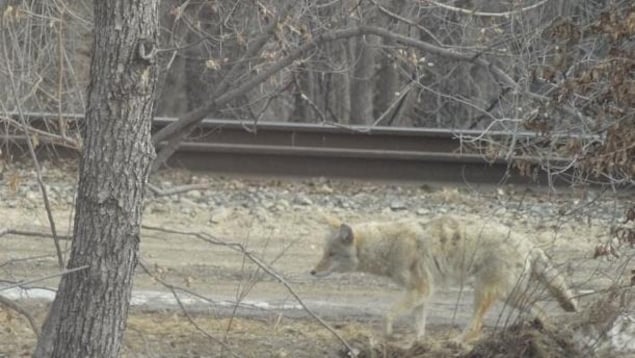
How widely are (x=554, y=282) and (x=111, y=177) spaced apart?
12.9 feet

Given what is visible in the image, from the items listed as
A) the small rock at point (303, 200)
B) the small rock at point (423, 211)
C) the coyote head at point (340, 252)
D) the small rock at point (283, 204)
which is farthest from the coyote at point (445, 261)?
the small rock at point (303, 200)

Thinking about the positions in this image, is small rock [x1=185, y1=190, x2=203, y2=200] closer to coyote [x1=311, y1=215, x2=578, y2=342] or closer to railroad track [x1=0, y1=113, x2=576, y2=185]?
railroad track [x1=0, y1=113, x2=576, y2=185]

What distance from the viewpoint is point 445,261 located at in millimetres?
9508

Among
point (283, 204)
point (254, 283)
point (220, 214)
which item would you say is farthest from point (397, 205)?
point (254, 283)

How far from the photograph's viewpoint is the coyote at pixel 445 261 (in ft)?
29.7

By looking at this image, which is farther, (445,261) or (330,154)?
(330,154)

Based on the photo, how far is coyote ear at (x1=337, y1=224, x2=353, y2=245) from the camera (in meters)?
9.92

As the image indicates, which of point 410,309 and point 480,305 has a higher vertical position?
point 480,305

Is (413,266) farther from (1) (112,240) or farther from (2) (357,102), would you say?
(2) (357,102)

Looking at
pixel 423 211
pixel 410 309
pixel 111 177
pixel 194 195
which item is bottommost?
pixel 410 309

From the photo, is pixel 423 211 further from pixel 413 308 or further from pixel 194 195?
pixel 413 308

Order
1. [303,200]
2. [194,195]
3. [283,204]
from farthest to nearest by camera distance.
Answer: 1. [194,195]
2. [303,200]
3. [283,204]

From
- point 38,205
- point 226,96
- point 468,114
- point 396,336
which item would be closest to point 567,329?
point 396,336

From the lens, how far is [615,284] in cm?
788
